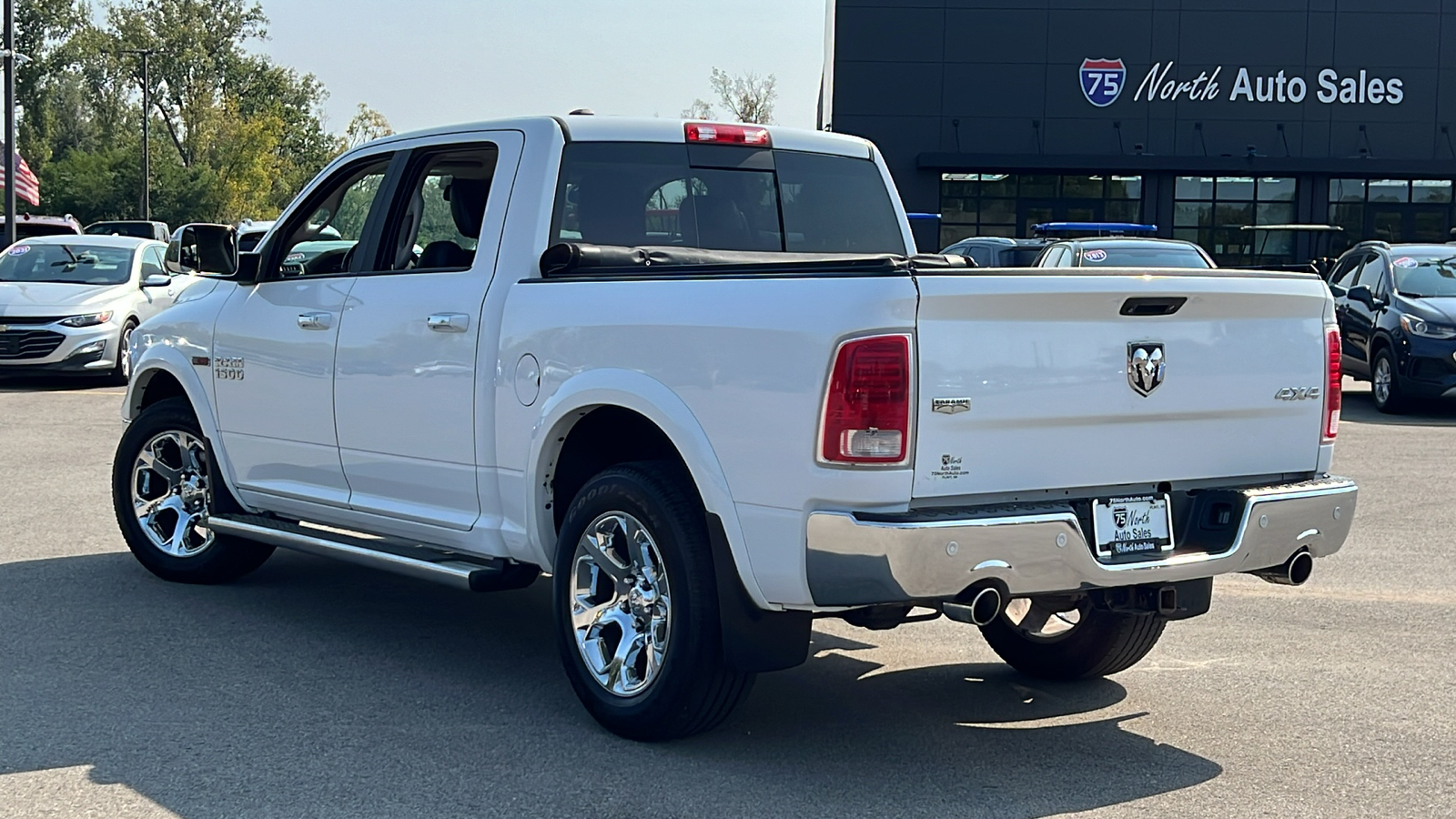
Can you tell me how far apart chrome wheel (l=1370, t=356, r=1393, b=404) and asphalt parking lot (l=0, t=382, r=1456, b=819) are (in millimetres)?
9197

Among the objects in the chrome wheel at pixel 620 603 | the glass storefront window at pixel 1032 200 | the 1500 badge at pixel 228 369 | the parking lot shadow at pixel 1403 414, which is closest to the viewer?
the chrome wheel at pixel 620 603

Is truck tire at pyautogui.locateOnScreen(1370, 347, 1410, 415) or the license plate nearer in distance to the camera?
the license plate

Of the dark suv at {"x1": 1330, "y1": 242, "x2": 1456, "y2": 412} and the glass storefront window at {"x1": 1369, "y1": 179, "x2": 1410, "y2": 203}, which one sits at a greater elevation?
the glass storefront window at {"x1": 1369, "y1": 179, "x2": 1410, "y2": 203}

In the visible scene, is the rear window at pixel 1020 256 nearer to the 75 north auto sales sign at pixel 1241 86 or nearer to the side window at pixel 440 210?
the side window at pixel 440 210

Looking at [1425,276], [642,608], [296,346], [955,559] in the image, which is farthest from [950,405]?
[1425,276]

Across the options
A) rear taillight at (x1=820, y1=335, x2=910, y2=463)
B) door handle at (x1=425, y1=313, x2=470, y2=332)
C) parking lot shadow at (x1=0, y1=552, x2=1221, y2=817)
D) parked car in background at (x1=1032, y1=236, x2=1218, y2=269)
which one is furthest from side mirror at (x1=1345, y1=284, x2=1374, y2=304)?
rear taillight at (x1=820, y1=335, x2=910, y2=463)

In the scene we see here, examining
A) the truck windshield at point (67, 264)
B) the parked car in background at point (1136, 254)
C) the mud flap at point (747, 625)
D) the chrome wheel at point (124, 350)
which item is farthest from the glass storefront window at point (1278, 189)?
the mud flap at point (747, 625)

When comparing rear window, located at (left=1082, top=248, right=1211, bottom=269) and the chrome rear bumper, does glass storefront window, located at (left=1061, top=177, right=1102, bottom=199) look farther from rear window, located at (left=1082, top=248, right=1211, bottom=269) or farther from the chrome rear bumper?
the chrome rear bumper

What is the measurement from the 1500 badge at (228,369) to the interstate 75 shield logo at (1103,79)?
36889mm

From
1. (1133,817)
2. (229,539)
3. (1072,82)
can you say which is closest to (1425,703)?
(1133,817)

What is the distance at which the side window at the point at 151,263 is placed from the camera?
1875cm

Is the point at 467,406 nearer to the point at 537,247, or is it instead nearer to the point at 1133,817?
the point at 537,247

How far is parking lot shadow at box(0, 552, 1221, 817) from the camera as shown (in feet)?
15.1

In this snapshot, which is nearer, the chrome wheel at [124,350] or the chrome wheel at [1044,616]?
the chrome wheel at [1044,616]
